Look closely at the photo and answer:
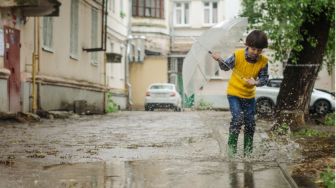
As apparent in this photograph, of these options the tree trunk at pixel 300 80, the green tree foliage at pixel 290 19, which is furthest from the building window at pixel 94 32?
the tree trunk at pixel 300 80

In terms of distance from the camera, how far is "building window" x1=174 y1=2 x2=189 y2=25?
44.3 metres

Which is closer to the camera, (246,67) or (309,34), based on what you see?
(246,67)

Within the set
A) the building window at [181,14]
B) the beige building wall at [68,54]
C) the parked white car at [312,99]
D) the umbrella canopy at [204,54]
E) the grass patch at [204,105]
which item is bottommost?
the grass patch at [204,105]

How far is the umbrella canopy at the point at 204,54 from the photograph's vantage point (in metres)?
8.56

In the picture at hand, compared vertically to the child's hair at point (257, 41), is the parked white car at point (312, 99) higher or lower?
lower

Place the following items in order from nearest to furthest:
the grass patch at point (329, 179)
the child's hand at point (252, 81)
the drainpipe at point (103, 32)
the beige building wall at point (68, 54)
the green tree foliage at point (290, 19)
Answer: the grass patch at point (329, 179), the child's hand at point (252, 81), the green tree foliage at point (290, 19), the beige building wall at point (68, 54), the drainpipe at point (103, 32)

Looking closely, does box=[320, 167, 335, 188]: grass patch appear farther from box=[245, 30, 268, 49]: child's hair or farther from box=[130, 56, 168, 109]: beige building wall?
box=[130, 56, 168, 109]: beige building wall

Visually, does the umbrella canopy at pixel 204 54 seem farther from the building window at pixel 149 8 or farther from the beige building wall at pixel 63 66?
the building window at pixel 149 8

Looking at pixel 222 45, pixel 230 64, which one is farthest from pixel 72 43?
pixel 230 64

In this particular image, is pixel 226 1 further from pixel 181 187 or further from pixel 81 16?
pixel 181 187

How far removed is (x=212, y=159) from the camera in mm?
7219

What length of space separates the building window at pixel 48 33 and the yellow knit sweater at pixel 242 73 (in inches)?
486

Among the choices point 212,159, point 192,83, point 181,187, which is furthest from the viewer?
point 192,83

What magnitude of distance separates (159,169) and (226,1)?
1491 inches
